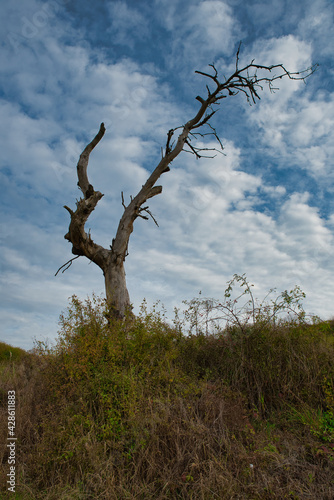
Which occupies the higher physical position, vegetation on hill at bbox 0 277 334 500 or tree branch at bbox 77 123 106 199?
tree branch at bbox 77 123 106 199

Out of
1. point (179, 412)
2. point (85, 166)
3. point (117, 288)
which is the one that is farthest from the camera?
point (85, 166)

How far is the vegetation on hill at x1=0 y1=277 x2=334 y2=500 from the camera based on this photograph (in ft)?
13.7

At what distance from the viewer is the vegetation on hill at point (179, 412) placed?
4188mm

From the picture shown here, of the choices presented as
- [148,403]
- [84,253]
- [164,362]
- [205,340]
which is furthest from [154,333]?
[84,253]

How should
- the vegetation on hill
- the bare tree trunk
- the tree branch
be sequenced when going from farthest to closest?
1. the tree branch
2. the bare tree trunk
3. the vegetation on hill

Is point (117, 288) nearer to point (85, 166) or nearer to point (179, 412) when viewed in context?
point (85, 166)

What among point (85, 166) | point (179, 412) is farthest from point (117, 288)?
point (179, 412)

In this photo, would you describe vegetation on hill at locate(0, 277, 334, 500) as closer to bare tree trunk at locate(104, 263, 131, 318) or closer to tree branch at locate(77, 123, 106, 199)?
bare tree trunk at locate(104, 263, 131, 318)

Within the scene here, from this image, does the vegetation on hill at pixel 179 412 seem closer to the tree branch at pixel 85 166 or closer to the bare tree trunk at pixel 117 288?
the bare tree trunk at pixel 117 288

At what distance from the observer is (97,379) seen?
5680 millimetres

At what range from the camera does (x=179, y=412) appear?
4.99m

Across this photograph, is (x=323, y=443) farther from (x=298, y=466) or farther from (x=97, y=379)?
(x=97, y=379)

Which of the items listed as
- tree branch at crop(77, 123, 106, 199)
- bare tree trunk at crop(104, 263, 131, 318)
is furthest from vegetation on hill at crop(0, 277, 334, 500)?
tree branch at crop(77, 123, 106, 199)

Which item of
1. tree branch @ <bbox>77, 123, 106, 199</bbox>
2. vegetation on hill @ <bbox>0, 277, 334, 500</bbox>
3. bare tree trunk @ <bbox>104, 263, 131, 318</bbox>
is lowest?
vegetation on hill @ <bbox>0, 277, 334, 500</bbox>
